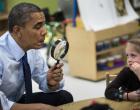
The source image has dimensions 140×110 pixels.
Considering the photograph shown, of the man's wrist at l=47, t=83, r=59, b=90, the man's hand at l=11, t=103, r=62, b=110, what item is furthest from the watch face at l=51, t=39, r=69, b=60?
the man's wrist at l=47, t=83, r=59, b=90

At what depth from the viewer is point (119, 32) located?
3.81m

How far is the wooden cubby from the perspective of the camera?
143 inches

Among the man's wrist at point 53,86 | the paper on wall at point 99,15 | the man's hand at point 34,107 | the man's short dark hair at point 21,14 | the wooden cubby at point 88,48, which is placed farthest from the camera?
the wooden cubby at point 88,48

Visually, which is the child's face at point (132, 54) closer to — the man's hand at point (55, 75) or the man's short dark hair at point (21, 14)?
the man's hand at point (55, 75)

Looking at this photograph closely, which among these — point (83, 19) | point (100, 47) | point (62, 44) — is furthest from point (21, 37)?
point (100, 47)

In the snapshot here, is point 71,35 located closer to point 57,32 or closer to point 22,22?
point 57,32

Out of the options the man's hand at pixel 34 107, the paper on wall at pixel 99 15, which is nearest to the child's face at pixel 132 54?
the man's hand at pixel 34 107

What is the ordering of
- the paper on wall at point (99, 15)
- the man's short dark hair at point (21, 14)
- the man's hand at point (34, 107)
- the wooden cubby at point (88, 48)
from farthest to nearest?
the wooden cubby at point (88, 48), the paper on wall at point (99, 15), the man's short dark hair at point (21, 14), the man's hand at point (34, 107)

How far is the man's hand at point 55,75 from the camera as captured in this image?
6.07ft

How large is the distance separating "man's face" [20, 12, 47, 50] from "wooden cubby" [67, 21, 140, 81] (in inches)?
68.9

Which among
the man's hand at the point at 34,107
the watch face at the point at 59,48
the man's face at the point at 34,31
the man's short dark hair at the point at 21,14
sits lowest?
the man's hand at the point at 34,107

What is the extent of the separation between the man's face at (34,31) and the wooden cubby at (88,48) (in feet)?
5.75

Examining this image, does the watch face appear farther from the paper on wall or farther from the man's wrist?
the paper on wall

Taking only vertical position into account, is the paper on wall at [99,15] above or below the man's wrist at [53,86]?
above
